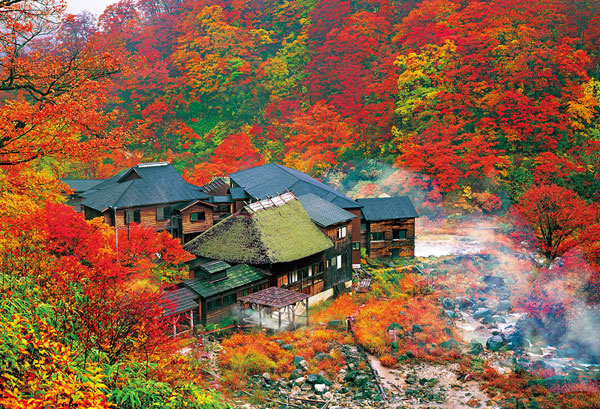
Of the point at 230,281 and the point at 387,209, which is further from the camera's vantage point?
the point at 387,209

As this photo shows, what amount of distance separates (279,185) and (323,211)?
6.46 metres

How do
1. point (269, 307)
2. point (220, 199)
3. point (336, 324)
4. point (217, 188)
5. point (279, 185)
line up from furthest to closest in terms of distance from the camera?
point (217, 188)
point (220, 199)
point (279, 185)
point (336, 324)
point (269, 307)

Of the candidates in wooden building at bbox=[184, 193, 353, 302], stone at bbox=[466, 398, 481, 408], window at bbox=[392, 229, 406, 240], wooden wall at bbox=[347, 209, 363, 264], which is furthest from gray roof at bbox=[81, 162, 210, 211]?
stone at bbox=[466, 398, 481, 408]

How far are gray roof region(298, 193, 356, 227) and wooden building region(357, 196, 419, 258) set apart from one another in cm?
420

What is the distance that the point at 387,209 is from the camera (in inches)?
1319

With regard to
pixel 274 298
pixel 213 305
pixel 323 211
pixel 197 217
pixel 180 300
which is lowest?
pixel 213 305

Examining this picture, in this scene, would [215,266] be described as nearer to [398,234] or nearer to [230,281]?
[230,281]

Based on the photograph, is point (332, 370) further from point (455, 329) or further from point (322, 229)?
point (322, 229)

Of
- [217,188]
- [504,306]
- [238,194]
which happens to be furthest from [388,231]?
[217,188]

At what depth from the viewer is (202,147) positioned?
58.3 metres

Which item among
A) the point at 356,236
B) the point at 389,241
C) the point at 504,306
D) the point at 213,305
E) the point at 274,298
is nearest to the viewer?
the point at 274,298

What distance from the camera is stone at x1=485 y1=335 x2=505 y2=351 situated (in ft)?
67.3

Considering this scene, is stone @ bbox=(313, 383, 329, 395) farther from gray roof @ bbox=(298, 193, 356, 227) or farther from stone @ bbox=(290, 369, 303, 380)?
gray roof @ bbox=(298, 193, 356, 227)

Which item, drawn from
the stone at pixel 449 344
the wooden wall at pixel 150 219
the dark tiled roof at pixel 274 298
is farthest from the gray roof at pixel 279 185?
the stone at pixel 449 344
